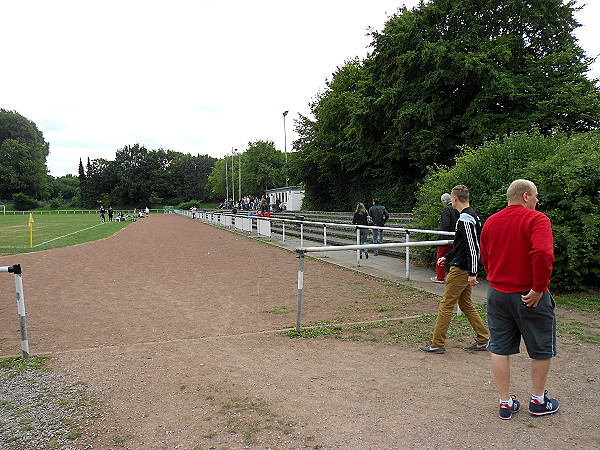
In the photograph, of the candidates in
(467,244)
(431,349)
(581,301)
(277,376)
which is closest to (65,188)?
(581,301)

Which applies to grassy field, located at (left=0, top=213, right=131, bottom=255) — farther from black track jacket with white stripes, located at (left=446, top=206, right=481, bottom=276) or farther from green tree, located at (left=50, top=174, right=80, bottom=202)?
green tree, located at (left=50, top=174, right=80, bottom=202)

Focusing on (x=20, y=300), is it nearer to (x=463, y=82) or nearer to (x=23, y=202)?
(x=463, y=82)

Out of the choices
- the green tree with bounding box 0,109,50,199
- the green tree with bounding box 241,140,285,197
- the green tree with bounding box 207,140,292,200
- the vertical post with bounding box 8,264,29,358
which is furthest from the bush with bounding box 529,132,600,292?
the green tree with bounding box 0,109,50,199

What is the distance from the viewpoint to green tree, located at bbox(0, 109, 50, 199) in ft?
289

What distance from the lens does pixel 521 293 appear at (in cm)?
323

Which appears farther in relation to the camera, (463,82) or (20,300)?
(463,82)

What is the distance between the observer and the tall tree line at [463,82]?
20.5m

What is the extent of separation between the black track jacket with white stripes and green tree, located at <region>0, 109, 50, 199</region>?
333 feet

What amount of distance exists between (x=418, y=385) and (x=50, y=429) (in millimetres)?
3007

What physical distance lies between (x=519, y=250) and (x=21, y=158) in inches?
4152

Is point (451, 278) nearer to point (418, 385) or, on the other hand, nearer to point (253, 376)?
point (418, 385)

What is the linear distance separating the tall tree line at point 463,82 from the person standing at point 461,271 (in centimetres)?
1671

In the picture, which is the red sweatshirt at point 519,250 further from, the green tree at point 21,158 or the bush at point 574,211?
the green tree at point 21,158

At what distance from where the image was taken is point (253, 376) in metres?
4.22
